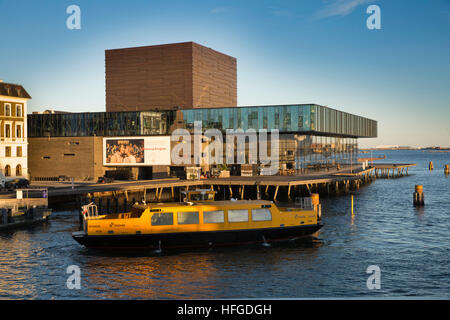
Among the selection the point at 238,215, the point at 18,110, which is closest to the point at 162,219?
the point at 238,215

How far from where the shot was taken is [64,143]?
93.1 meters

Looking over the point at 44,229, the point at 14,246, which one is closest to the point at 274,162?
A: the point at 44,229

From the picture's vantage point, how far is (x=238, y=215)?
35.2 metres

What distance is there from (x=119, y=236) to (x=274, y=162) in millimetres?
58749

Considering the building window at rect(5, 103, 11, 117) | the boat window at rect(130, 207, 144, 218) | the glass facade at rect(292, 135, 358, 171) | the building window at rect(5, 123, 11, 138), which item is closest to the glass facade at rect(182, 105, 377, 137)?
the glass facade at rect(292, 135, 358, 171)

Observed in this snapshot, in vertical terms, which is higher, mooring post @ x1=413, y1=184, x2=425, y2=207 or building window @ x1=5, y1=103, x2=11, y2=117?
building window @ x1=5, y1=103, x2=11, y2=117

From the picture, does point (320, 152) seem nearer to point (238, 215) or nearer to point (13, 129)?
point (13, 129)

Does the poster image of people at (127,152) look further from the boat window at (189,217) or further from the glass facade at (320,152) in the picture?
the boat window at (189,217)

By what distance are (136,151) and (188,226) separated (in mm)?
60939

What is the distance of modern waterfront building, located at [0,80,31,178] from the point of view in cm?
7900

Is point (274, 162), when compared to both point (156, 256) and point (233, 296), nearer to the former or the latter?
point (156, 256)

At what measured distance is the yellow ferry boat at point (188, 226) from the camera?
33844mm

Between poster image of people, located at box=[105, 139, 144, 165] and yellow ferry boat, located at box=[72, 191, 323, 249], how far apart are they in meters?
57.2

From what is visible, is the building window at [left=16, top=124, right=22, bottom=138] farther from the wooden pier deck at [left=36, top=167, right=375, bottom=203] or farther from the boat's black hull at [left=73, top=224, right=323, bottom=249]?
the boat's black hull at [left=73, top=224, right=323, bottom=249]
